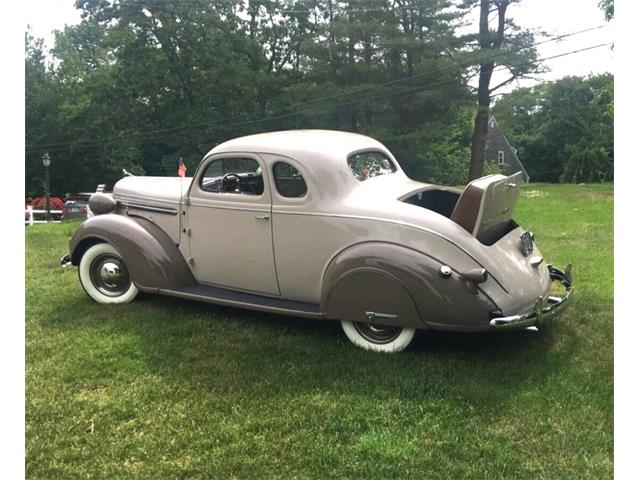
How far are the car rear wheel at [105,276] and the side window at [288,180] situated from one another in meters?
1.43

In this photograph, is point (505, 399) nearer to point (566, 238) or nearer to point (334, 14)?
point (566, 238)

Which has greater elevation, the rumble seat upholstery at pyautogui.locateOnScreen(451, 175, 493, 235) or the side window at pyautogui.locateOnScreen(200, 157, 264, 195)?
the side window at pyautogui.locateOnScreen(200, 157, 264, 195)

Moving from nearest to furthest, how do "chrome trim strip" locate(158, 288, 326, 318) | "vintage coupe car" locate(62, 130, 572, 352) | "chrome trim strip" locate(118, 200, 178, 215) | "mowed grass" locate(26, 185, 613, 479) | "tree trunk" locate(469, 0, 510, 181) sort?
"mowed grass" locate(26, 185, 613, 479) < "vintage coupe car" locate(62, 130, 572, 352) < "chrome trim strip" locate(158, 288, 326, 318) < "tree trunk" locate(469, 0, 510, 181) < "chrome trim strip" locate(118, 200, 178, 215)

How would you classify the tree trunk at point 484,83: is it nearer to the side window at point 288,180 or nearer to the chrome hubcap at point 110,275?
the side window at point 288,180

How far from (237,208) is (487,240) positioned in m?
1.58

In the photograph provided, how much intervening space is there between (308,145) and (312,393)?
152 cm

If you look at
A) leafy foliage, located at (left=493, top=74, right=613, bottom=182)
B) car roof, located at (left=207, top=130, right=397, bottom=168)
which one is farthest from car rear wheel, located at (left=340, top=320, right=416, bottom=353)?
leafy foliage, located at (left=493, top=74, right=613, bottom=182)

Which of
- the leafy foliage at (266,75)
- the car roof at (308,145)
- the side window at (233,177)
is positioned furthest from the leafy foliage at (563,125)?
the side window at (233,177)

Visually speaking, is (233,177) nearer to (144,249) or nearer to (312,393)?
(144,249)

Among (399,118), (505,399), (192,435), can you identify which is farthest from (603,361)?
(192,435)

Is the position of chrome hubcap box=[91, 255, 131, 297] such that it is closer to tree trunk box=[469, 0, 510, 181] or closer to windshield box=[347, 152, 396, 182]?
windshield box=[347, 152, 396, 182]

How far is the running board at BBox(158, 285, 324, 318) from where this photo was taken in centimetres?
329

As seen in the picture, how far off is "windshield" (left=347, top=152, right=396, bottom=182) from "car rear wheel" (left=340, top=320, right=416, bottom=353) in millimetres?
927

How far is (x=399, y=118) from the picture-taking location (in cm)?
364
